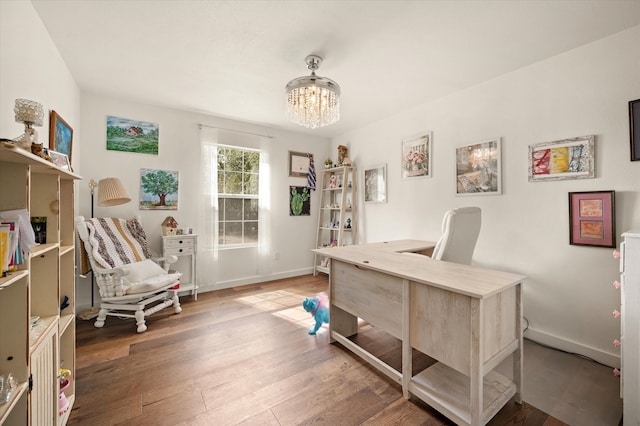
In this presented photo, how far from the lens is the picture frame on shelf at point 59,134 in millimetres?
1989

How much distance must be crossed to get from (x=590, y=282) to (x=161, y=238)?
417 cm

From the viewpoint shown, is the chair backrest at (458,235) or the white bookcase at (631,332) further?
the chair backrest at (458,235)

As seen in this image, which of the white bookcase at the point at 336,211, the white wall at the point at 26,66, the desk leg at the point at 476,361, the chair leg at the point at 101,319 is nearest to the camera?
the desk leg at the point at 476,361

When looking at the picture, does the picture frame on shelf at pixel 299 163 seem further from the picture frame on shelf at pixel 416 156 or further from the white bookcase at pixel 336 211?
the picture frame on shelf at pixel 416 156

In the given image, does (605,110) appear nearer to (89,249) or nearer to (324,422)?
(324,422)

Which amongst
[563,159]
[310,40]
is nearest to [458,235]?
[563,159]

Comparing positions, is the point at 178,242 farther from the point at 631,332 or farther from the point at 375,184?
the point at 631,332

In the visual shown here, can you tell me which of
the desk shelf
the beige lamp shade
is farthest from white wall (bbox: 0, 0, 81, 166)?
the desk shelf

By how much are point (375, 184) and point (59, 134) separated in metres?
3.37

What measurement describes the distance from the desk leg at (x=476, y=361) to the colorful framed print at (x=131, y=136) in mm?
3579

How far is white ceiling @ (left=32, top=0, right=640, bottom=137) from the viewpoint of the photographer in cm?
163

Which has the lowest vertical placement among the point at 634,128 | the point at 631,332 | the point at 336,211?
the point at 631,332

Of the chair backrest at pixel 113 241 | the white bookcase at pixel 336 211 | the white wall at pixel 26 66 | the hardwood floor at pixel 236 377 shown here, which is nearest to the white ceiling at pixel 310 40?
the white wall at pixel 26 66

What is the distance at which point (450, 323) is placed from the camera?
1.36m
